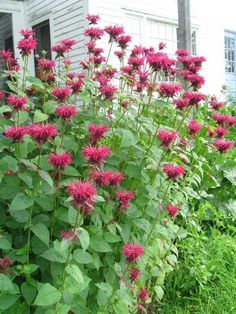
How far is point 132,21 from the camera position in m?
8.76

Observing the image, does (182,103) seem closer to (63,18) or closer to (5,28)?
(63,18)

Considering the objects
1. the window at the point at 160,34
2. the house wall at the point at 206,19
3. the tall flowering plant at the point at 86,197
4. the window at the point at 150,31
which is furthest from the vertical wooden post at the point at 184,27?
the tall flowering plant at the point at 86,197

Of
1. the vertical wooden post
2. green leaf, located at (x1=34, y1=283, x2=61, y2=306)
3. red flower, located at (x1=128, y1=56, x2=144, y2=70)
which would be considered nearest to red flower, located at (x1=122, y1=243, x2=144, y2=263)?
green leaf, located at (x1=34, y1=283, x2=61, y2=306)

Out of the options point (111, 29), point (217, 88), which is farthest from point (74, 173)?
point (217, 88)

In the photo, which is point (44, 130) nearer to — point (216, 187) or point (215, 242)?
point (215, 242)

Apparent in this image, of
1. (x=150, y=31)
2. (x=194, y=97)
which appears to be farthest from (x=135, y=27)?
(x=194, y=97)

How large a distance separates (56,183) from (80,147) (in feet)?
1.25

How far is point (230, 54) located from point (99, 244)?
12.7 m

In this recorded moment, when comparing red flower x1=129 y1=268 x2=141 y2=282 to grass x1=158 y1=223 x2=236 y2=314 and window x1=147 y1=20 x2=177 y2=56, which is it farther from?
window x1=147 y1=20 x2=177 y2=56

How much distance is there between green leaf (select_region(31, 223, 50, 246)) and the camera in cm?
149

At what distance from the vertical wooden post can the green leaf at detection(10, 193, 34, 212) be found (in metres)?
5.19

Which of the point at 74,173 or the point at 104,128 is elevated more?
the point at 104,128

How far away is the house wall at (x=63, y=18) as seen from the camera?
25.6 ft

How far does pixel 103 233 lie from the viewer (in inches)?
67.6
